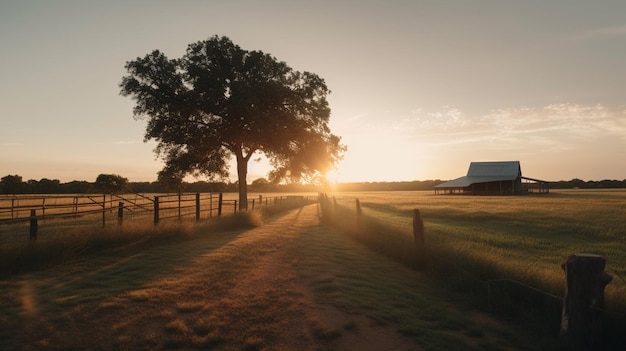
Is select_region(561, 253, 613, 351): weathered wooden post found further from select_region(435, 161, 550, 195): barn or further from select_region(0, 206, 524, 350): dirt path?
select_region(435, 161, 550, 195): barn

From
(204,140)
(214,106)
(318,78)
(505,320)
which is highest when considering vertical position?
(318,78)

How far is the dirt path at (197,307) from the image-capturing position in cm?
498

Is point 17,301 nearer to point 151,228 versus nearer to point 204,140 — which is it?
point 151,228

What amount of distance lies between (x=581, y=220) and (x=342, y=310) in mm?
24170

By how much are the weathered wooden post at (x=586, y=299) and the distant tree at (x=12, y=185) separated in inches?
4285

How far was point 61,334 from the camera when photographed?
511 centimetres

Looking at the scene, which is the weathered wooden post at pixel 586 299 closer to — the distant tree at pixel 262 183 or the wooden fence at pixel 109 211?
the wooden fence at pixel 109 211

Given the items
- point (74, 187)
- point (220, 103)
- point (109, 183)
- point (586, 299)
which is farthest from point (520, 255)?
point (74, 187)

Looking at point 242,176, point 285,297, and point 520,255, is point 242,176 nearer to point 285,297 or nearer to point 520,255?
point 520,255

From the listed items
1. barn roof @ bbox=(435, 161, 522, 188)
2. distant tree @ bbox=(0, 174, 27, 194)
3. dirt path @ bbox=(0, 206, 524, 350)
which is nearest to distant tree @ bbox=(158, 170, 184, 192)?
dirt path @ bbox=(0, 206, 524, 350)

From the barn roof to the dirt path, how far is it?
65.3 meters

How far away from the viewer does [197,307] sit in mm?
6320

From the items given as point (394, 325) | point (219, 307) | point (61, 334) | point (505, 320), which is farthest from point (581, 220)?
point (61, 334)

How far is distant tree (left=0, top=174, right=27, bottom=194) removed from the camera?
8612cm
